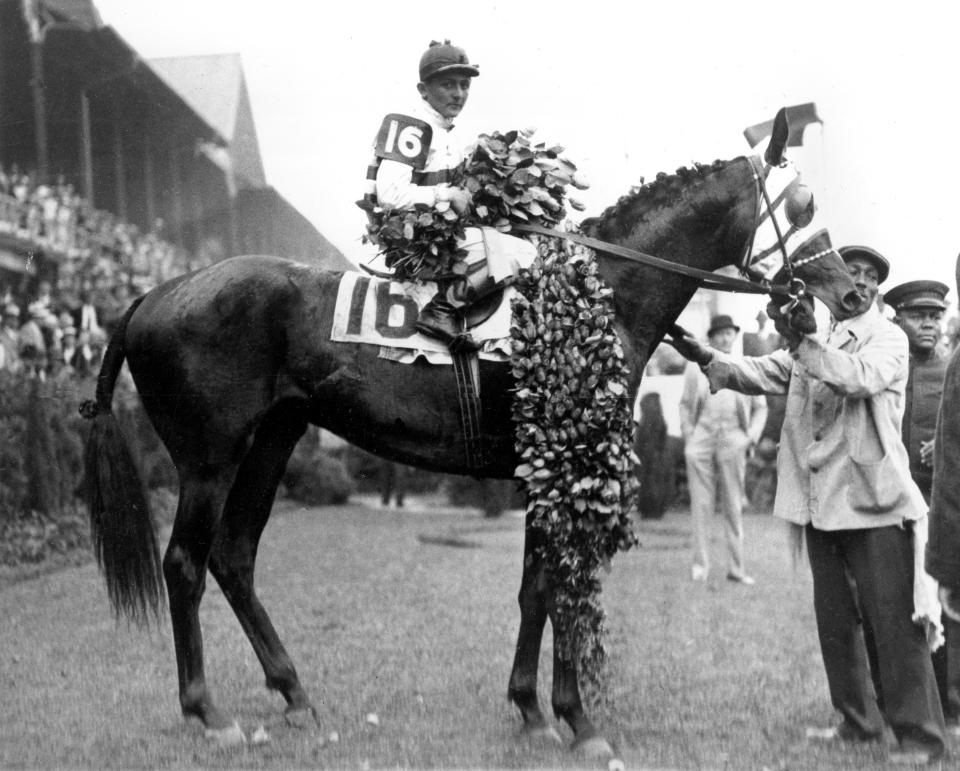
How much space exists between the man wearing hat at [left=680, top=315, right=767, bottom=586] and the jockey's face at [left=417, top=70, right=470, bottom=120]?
4.74 m

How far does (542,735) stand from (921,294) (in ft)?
8.93

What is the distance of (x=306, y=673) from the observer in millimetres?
5523

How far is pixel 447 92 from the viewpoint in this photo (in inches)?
177

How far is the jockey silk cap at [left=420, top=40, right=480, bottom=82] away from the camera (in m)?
4.44

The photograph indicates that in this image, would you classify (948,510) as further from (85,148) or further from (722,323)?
(85,148)

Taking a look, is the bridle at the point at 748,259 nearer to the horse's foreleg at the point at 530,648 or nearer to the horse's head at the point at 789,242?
the horse's head at the point at 789,242

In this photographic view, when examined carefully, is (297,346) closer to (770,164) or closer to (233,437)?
(233,437)

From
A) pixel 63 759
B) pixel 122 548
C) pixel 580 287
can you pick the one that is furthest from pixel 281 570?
pixel 580 287

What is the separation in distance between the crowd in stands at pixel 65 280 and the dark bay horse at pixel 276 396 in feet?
16.2

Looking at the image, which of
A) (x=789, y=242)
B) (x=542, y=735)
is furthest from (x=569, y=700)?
(x=789, y=242)

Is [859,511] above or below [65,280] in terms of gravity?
below

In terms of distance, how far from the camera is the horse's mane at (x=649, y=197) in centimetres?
439

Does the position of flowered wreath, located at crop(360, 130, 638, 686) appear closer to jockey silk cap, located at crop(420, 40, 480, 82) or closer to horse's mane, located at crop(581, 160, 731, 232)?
horse's mane, located at crop(581, 160, 731, 232)

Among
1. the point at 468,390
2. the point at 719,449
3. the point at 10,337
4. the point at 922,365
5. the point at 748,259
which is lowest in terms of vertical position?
the point at 719,449
